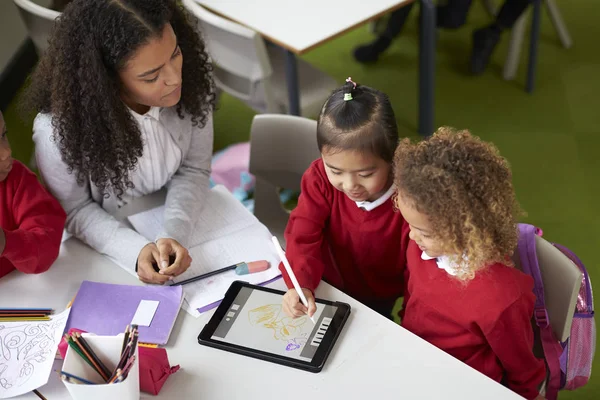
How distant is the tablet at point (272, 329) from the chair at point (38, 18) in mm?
1418

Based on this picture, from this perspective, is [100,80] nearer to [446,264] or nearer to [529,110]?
[446,264]

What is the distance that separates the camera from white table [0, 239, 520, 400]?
4.03 ft

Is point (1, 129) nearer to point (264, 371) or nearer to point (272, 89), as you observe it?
point (264, 371)

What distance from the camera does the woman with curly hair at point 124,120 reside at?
4.90ft

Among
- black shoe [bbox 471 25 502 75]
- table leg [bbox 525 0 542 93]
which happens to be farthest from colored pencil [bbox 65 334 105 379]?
black shoe [bbox 471 25 502 75]

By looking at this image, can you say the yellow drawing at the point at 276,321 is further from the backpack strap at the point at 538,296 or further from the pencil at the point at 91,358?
the backpack strap at the point at 538,296

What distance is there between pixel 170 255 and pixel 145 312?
0.17 meters

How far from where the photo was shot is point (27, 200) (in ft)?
5.07

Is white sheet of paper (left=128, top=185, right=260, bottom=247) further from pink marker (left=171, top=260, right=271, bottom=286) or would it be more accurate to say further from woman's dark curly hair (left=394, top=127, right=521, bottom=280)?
woman's dark curly hair (left=394, top=127, right=521, bottom=280)

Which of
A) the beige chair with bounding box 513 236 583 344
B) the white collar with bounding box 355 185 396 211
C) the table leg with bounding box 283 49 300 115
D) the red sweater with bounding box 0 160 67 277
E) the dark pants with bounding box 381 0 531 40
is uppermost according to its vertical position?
the red sweater with bounding box 0 160 67 277

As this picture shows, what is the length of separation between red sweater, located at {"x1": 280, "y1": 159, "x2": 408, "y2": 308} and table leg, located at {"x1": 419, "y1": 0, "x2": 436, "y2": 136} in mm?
1383

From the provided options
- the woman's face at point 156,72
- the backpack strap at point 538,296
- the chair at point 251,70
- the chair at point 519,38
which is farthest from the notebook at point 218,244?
the chair at point 519,38

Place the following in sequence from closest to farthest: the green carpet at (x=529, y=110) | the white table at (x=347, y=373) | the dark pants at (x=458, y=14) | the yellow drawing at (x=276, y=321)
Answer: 1. the white table at (x=347, y=373)
2. the yellow drawing at (x=276, y=321)
3. the green carpet at (x=529, y=110)
4. the dark pants at (x=458, y=14)

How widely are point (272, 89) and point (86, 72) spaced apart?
1.21 meters
